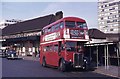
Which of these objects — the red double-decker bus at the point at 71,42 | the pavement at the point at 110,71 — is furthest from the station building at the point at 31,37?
the pavement at the point at 110,71

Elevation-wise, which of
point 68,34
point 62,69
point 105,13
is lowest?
point 62,69

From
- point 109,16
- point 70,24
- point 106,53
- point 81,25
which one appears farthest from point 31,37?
point 109,16

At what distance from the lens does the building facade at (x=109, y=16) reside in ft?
347

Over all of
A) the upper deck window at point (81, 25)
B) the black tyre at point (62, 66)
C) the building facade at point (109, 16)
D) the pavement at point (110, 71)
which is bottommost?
the pavement at point (110, 71)

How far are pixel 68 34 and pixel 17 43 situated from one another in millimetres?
47806

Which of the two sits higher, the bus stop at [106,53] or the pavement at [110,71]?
the bus stop at [106,53]

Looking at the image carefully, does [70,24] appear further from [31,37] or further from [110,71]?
[31,37]

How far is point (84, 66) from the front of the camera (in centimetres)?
2158

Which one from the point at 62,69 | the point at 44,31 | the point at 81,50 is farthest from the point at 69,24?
the point at 44,31

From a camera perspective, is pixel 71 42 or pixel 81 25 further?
pixel 81 25

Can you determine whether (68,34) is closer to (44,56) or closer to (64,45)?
(64,45)

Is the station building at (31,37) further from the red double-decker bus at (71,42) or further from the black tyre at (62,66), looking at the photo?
the black tyre at (62,66)

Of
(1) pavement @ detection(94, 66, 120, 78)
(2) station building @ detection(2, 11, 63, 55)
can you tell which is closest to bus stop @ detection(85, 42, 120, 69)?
(1) pavement @ detection(94, 66, 120, 78)

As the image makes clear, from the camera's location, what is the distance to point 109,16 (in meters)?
110
